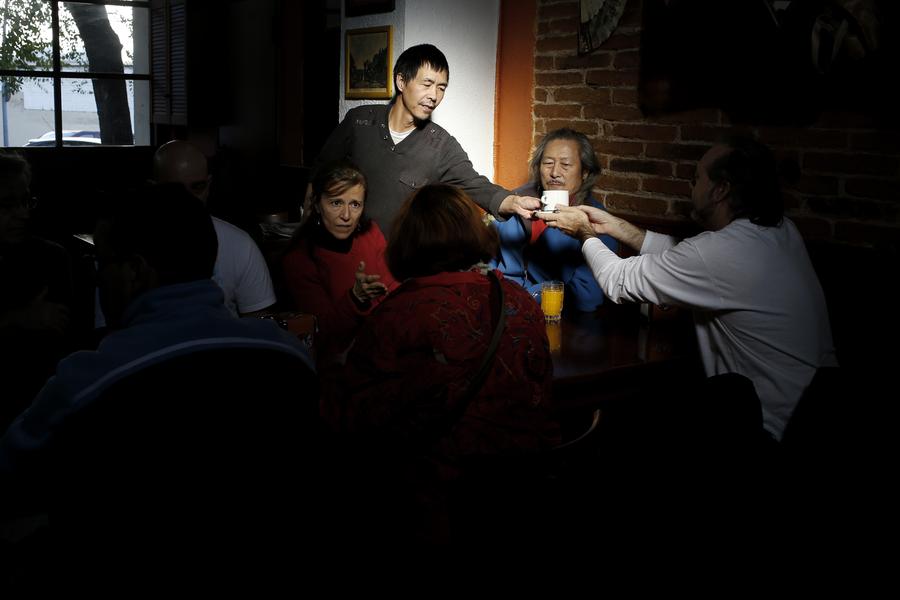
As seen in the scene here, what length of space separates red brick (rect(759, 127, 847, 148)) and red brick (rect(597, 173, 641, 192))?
65 cm

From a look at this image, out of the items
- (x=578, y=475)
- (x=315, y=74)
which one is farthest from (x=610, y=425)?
(x=315, y=74)

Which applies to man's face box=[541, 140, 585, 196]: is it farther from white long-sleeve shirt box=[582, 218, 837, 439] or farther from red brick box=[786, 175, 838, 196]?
white long-sleeve shirt box=[582, 218, 837, 439]

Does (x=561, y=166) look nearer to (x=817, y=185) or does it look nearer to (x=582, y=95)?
(x=582, y=95)

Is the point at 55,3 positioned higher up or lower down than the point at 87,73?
higher up

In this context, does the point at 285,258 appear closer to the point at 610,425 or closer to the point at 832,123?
the point at 610,425

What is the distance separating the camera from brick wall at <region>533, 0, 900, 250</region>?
2771 mm

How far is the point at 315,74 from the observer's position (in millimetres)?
6305

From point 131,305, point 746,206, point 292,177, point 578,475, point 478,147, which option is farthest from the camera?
point 292,177

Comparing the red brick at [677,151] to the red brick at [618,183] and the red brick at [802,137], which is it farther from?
the red brick at [802,137]

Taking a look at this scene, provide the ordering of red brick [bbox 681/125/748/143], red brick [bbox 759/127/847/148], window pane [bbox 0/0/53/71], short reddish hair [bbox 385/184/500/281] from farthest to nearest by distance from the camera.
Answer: window pane [bbox 0/0/53/71] → red brick [bbox 681/125/748/143] → red brick [bbox 759/127/847/148] → short reddish hair [bbox 385/184/500/281]

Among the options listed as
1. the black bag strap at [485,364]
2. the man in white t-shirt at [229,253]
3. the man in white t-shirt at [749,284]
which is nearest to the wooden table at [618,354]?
the man in white t-shirt at [749,284]

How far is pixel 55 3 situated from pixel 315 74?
2.85 metres

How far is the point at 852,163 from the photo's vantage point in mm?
2818

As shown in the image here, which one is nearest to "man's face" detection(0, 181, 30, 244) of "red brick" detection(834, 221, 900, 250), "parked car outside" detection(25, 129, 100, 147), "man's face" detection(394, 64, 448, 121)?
"man's face" detection(394, 64, 448, 121)
